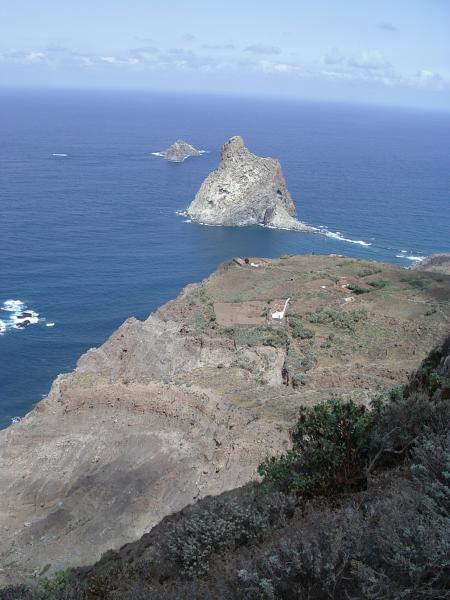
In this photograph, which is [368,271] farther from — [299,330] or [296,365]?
[296,365]

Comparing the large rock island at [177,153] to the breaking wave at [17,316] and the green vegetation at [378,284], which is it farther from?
the green vegetation at [378,284]

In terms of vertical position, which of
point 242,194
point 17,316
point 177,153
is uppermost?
point 177,153

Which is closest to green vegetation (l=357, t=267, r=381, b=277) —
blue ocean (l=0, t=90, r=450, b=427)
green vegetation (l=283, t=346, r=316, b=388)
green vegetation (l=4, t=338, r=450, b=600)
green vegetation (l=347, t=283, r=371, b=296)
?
green vegetation (l=347, t=283, r=371, b=296)

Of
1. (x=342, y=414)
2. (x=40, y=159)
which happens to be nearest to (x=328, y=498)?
(x=342, y=414)

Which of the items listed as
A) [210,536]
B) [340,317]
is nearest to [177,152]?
[340,317]

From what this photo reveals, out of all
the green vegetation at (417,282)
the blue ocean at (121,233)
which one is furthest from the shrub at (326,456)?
the blue ocean at (121,233)

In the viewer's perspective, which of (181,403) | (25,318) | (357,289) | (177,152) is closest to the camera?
(181,403)
